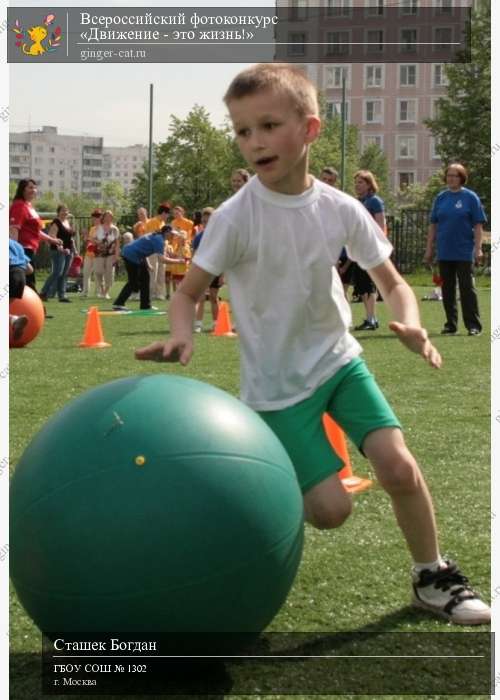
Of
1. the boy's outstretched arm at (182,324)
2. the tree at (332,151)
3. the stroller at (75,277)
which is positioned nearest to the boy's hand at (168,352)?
the boy's outstretched arm at (182,324)

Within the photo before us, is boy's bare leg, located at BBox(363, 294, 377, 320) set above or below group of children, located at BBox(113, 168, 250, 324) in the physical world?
below

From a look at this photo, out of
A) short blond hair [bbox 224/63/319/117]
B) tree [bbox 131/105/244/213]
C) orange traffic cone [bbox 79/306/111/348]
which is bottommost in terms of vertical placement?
orange traffic cone [bbox 79/306/111/348]

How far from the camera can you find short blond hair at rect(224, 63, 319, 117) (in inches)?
163

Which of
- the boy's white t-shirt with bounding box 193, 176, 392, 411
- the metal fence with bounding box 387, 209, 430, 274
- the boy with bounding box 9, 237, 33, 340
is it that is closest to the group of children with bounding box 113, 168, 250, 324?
the boy with bounding box 9, 237, 33, 340

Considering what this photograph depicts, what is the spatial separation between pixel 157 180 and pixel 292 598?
1967 inches

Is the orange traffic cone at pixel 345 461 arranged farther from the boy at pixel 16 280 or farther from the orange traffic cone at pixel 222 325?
the orange traffic cone at pixel 222 325

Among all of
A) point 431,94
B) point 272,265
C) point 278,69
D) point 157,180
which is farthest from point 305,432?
point 431,94

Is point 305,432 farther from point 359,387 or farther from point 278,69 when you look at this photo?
point 278,69

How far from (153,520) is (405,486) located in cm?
131

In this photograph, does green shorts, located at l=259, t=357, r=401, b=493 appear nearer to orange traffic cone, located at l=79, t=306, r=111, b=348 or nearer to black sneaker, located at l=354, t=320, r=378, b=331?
orange traffic cone, located at l=79, t=306, r=111, b=348

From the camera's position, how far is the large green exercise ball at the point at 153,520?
331 cm

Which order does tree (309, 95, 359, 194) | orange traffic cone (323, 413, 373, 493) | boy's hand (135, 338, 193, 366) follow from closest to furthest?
boy's hand (135, 338, 193, 366) < orange traffic cone (323, 413, 373, 493) < tree (309, 95, 359, 194)

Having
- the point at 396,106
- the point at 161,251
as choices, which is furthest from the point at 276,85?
the point at 396,106

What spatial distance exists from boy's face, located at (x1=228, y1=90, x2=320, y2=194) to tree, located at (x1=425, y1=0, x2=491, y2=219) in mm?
48700
